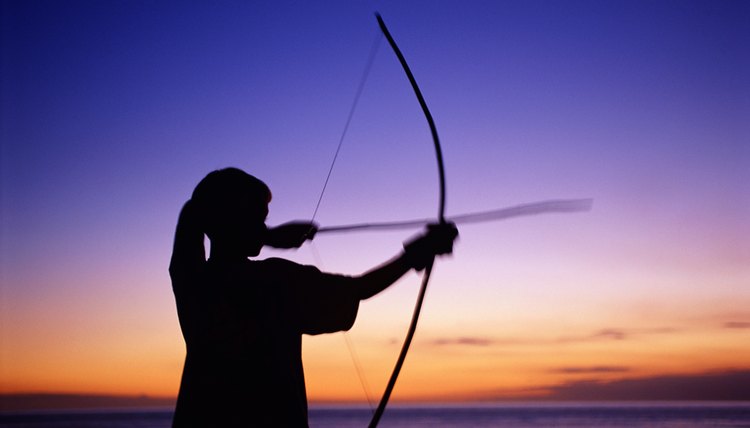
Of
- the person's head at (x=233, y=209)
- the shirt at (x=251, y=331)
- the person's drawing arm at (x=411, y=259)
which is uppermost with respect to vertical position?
the person's head at (x=233, y=209)

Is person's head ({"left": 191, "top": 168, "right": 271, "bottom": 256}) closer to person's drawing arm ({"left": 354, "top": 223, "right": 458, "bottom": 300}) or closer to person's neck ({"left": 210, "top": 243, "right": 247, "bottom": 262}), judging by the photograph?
person's neck ({"left": 210, "top": 243, "right": 247, "bottom": 262})

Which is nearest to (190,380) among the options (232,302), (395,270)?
(232,302)

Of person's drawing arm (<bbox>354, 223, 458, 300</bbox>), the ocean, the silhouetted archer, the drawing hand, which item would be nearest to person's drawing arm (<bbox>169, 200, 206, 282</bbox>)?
the silhouetted archer

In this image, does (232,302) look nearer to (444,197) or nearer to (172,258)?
(172,258)

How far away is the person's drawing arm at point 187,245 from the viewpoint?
2.41 metres

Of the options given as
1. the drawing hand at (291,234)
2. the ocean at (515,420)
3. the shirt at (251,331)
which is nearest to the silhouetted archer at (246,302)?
the shirt at (251,331)

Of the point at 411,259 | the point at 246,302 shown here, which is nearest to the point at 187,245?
the point at 246,302

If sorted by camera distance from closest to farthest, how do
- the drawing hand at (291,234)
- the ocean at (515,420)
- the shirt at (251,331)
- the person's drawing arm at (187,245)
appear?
1. the shirt at (251,331)
2. the person's drawing arm at (187,245)
3. the drawing hand at (291,234)
4. the ocean at (515,420)

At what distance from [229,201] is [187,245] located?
0.22 m

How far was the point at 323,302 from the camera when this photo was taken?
2316 mm

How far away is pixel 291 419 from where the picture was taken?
2.15 meters

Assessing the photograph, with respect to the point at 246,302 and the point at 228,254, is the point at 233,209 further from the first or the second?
the point at 246,302

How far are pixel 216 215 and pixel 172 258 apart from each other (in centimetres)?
22

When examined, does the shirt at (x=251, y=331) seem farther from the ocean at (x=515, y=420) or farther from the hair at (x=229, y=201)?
the ocean at (x=515, y=420)
